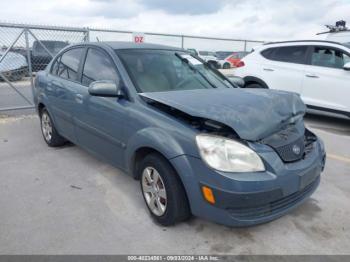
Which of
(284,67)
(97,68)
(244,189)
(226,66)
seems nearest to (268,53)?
(284,67)

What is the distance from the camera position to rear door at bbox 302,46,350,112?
6.60 meters

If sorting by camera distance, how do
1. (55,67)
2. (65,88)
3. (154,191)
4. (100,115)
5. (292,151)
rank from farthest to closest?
1. (55,67)
2. (65,88)
3. (100,115)
4. (154,191)
5. (292,151)

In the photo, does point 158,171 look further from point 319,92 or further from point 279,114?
point 319,92

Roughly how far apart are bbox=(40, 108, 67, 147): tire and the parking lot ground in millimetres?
625

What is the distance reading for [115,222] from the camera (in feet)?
10.2

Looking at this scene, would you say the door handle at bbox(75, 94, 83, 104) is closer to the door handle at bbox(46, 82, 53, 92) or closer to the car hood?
the door handle at bbox(46, 82, 53, 92)

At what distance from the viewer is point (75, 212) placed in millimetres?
3268

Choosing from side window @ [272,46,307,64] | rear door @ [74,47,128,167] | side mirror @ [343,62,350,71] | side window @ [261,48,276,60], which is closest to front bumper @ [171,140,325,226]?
rear door @ [74,47,128,167]

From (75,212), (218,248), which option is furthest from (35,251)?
(218,248)

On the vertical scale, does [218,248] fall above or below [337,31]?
below

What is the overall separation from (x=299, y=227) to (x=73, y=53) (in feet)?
11.5

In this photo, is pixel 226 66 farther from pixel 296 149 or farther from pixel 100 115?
pixel 296 149

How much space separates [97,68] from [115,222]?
5.93 feet

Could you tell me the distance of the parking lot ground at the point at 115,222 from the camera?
8.91ft
